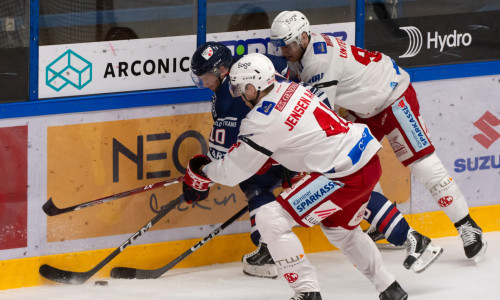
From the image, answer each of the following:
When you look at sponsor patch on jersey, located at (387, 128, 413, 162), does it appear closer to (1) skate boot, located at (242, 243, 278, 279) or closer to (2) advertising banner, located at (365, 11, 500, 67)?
(2) advertising banner, located at (365, 11, 500, 67)

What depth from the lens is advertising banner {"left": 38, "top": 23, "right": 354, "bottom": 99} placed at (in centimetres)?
526

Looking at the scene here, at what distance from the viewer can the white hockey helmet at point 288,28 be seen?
5.31 metres

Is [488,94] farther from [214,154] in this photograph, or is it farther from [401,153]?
[214,154]

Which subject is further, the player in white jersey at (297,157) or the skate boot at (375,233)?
the skate boot at (375,233)

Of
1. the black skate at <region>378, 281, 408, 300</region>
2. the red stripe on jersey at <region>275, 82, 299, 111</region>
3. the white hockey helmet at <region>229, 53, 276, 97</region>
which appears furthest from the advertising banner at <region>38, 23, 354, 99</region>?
the black skate at <region>378, 281, 408, 300</region>

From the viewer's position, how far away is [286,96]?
4676mm

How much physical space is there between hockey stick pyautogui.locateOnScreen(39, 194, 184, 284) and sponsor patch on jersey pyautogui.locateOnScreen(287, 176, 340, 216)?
0.83m

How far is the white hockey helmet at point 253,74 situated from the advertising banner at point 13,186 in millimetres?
1159

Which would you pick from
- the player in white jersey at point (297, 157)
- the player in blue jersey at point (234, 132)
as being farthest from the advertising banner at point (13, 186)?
the player in white jersey at point (297, 157)

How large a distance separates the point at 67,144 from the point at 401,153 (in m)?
1.71

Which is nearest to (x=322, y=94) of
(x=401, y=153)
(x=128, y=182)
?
(x=401, y=153)

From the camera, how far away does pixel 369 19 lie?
590cm

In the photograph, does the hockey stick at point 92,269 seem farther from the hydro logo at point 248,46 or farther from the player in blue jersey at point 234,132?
the hydro logo at point 248,46

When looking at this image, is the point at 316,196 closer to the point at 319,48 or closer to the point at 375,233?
the point at 319,48
